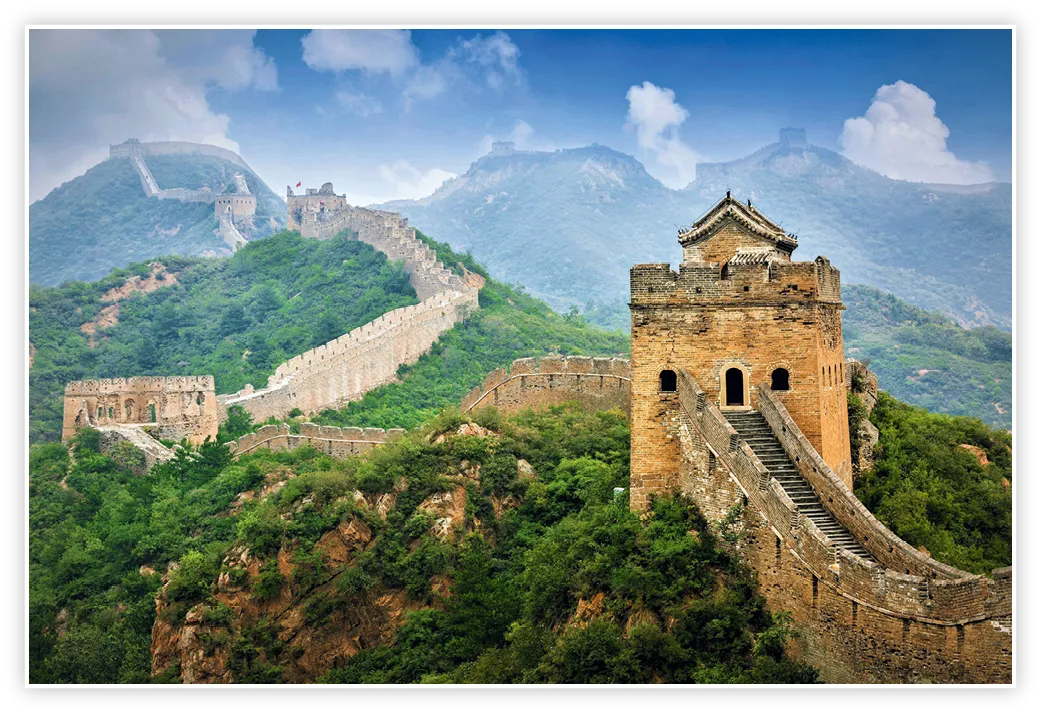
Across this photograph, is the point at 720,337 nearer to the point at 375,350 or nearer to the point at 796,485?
the point at 796,485

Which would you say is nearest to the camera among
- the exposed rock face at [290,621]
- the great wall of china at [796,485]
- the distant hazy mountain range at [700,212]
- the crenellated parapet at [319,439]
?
the great wall of china at [796,485]

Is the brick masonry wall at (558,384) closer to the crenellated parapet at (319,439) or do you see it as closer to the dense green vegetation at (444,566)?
the dense green vegetation at (444,566)

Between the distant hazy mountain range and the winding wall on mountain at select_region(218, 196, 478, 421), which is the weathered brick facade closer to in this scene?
the winding wall on mountain at select_region(218, 196, 478, 421)

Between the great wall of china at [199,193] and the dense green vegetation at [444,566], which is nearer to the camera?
the dense green vegetation at [444,566]

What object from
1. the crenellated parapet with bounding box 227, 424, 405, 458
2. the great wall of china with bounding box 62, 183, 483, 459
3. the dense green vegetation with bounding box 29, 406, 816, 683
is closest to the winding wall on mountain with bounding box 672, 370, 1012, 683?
the dense green vegetation with bounding box 29, 406, 816, 683

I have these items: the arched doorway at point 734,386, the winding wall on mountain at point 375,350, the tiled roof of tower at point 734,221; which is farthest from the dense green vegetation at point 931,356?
the arched doorway at point 734,386

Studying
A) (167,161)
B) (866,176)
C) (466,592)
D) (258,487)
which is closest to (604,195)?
(866,176)
